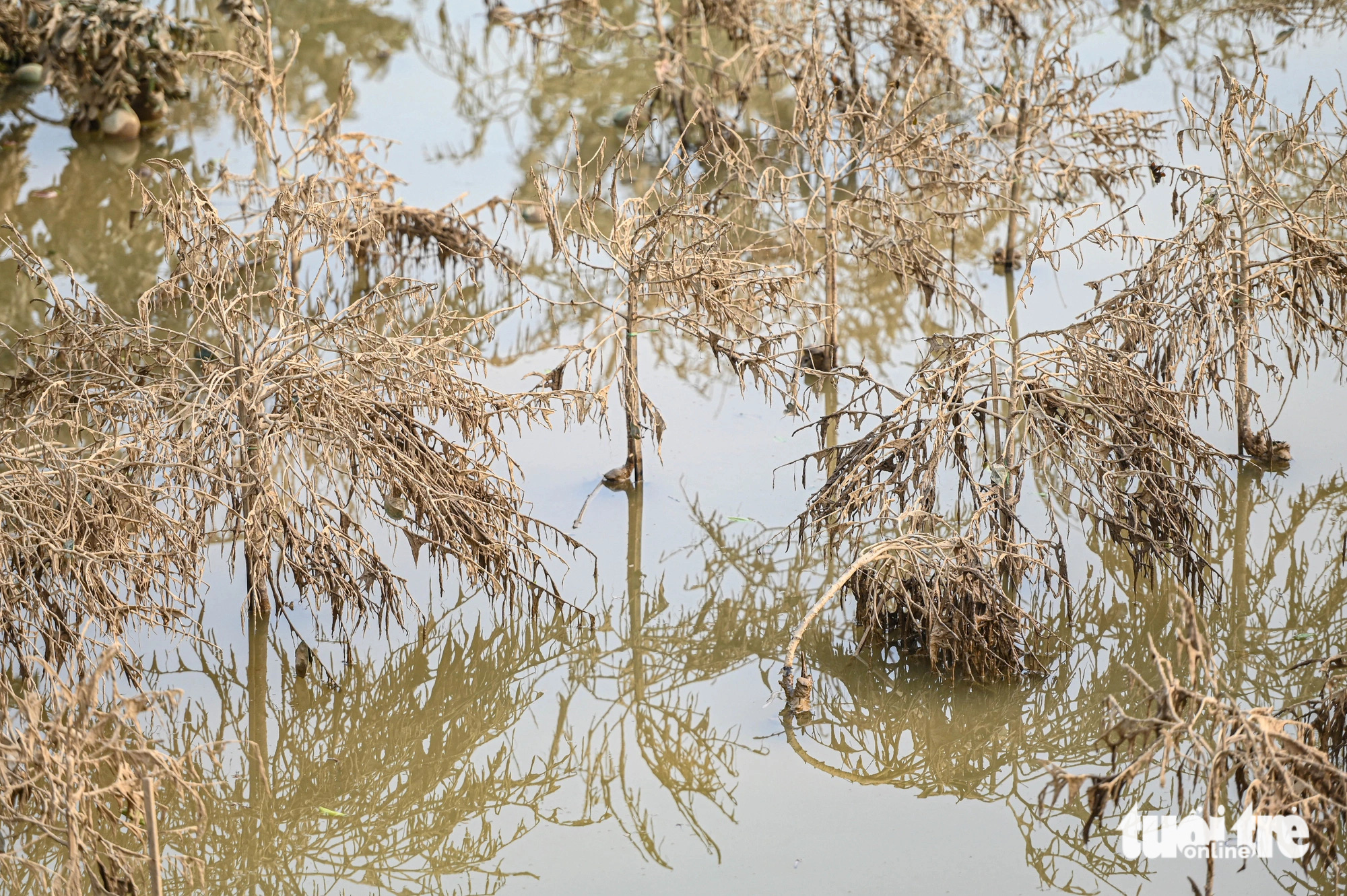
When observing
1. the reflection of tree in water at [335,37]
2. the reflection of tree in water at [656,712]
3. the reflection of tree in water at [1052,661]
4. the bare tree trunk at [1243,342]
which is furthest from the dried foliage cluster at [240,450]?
the reflection of tree in water at [335,37]

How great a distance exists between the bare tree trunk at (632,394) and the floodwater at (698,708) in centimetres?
19

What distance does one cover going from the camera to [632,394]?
28.6ft

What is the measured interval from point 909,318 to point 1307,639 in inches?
166

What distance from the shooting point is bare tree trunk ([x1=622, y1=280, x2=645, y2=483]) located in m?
8.55

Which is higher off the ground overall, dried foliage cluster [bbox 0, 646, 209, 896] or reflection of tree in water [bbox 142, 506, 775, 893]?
reflection of tree in water [bbox 142, 506, 775, 893]

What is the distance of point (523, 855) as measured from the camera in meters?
6.39

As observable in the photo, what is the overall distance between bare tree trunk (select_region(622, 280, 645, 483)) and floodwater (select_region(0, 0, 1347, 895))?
0.62 feet

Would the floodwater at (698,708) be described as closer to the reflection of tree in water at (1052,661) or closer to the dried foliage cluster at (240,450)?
the reflection of tree in water at (1052,661)

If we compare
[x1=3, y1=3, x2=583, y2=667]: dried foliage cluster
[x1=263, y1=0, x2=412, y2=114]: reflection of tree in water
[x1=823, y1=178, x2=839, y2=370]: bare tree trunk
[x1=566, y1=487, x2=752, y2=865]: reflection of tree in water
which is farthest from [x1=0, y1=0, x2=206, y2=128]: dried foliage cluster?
[x1=566, y1=487, x2=752, y2=865]: reflection of tree in water

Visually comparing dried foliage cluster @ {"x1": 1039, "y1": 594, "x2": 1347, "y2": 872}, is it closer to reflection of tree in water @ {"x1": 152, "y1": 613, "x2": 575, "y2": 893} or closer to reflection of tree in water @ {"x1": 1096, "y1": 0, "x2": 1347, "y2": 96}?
reflection of tree in water @ {"x1": 152, "y1": 613, "x2": 575, "y2": 893}

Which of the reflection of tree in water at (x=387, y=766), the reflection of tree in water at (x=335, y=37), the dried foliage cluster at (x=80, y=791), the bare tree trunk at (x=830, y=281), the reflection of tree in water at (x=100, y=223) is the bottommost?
the dried foliage cluster at (x=80, y=791)

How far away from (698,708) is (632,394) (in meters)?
2.09

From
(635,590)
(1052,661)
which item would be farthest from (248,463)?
(1052,661)

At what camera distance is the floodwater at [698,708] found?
20.6 feet
